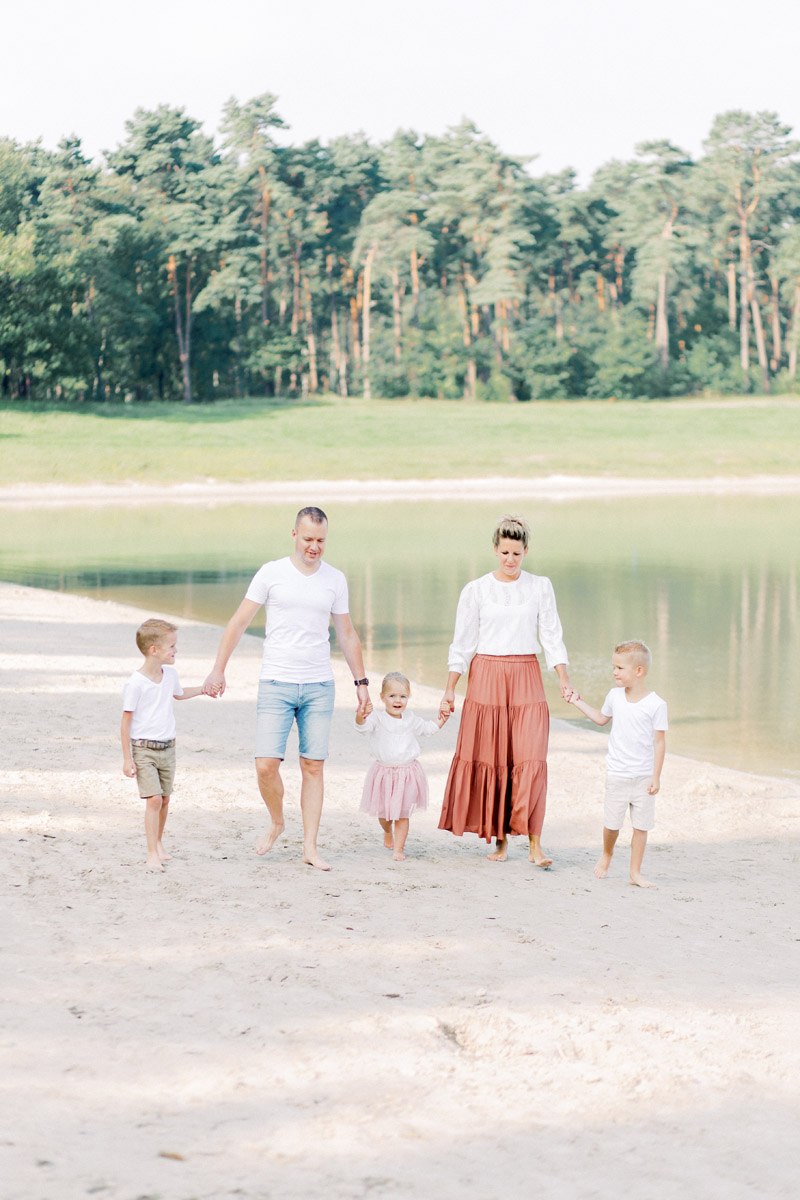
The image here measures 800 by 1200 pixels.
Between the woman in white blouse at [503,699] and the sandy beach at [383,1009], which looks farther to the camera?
the woman in white blouse at [503,699]

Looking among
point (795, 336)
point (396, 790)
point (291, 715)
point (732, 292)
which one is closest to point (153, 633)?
point (291, 715)

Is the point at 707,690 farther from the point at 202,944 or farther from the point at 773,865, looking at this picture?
the point at 202,944

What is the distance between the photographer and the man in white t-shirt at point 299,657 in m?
6.85

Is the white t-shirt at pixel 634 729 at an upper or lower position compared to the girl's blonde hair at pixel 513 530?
lower

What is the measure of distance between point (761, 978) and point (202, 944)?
2217mm

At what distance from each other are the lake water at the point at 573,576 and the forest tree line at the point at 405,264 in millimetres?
41066

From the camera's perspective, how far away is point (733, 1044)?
4.80 metres

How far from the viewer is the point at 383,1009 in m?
4.92

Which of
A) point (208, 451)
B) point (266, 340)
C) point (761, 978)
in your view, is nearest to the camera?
point (761, 978)

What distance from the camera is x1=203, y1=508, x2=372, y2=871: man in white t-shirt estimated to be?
685 cm

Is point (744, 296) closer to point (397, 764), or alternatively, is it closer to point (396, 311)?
point (396, 311)

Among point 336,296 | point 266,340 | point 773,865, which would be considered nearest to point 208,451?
point 266,340

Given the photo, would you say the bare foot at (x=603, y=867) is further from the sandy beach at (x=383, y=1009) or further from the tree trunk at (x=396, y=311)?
the tree trunk at (x=396, y=311)

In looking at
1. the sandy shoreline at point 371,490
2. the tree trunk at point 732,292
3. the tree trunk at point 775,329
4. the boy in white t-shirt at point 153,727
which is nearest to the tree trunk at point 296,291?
the tree trunk at point 732,292
